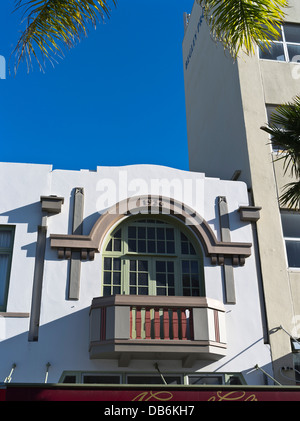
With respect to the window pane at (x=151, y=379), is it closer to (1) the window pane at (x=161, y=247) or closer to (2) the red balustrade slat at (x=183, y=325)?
(2) the red balustrade slat at (x=183, y=325)

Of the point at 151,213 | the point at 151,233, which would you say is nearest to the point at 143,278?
the point at 151,233

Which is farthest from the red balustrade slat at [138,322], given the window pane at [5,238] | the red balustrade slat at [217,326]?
the window pane at [5,238]

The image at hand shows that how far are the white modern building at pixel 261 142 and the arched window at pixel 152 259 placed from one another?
2.00 m

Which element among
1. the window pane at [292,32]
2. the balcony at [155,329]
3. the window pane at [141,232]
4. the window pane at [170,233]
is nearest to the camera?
the balcony at [155,329]

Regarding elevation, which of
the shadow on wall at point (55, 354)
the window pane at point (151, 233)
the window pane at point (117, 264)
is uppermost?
the window pane at point (151, 233)

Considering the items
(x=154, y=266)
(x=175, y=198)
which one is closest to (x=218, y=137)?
(x=175, y=198)

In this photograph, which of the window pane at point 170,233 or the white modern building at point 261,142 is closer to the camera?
the white modern building at point 261,142

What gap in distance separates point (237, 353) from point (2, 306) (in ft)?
20.0

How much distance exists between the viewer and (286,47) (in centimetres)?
1908

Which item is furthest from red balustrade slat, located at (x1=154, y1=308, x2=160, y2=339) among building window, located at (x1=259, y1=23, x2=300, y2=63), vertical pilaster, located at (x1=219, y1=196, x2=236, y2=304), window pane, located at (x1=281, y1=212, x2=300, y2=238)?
building window, located at (x1=259, y1=23, x2=300, y2=63)

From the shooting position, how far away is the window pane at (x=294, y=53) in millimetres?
18984

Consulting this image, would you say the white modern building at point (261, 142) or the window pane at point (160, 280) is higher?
the white modern building at point (261, 142)

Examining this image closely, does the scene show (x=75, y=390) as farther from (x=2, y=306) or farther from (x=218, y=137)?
(x=218, y=137)

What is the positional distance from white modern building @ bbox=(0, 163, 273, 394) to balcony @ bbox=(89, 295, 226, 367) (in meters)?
0.03
